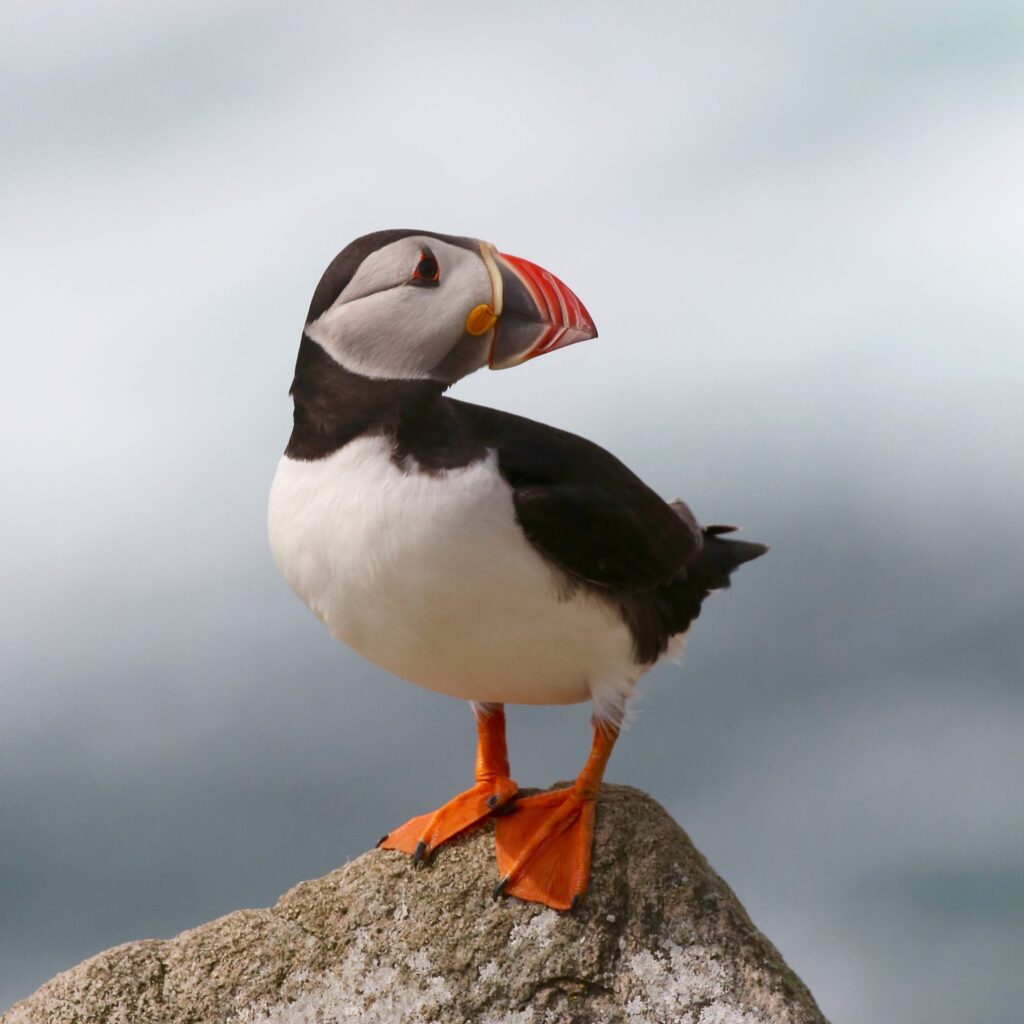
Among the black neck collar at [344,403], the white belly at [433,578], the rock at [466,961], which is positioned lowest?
the rock at [466,961]

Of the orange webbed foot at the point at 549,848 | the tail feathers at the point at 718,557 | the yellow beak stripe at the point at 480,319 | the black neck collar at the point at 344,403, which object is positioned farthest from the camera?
the tail feathers at the point at 718,557

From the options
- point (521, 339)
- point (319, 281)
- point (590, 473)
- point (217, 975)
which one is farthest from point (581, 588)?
point (217, 975)

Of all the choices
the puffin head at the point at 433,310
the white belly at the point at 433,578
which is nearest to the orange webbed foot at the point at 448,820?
the white belly at the point at 433,578

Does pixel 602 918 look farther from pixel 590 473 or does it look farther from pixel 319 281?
pixel 319 281

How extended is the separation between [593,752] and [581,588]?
0.72m

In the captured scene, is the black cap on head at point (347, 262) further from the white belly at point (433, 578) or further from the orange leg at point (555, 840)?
the orange leg at point (555, 840)

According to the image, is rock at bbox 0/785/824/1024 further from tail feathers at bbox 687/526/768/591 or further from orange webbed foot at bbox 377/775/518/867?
tail feathers at bbox 687/526/768/591

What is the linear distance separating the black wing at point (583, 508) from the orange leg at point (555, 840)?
615 millimetres

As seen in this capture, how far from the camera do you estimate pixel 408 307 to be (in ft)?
19.3

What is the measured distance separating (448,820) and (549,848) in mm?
436

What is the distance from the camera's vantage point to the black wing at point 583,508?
233 inches

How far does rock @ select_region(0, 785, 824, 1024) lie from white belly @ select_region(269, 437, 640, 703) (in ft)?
2.42

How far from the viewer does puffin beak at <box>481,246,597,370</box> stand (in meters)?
5.99

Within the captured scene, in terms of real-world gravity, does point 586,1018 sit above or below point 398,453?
below
